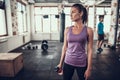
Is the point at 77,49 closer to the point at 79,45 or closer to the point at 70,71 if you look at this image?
the point at 79,45

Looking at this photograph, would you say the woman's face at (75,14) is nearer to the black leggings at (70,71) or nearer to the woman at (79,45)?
the woman at (79,45)

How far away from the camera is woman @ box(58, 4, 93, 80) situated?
55.3 inches

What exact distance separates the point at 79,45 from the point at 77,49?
52 mm

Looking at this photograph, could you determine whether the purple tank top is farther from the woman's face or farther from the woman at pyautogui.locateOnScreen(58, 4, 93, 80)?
the woman's face

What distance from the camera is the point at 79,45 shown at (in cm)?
144

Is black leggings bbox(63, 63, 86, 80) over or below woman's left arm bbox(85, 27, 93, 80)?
below

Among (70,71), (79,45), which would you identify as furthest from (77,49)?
(70,71)

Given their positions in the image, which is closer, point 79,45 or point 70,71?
point 79,45

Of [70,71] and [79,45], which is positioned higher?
[79,45]

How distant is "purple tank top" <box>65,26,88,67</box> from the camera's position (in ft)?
4.62

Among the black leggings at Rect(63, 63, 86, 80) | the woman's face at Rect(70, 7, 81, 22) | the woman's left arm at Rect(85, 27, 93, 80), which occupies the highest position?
the woman's face at Rect(70, 7, 81, 22)

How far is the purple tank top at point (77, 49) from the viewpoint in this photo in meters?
1.41

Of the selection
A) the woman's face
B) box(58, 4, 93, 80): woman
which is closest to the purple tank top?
box(58, 4, 93, 80): woman

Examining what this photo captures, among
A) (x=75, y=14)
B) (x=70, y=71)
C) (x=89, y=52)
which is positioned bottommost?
(x=70, y=71)
